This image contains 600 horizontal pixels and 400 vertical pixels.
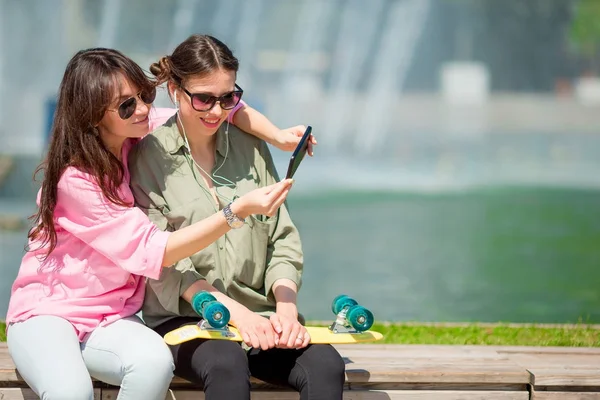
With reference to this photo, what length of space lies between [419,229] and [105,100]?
22.1ft

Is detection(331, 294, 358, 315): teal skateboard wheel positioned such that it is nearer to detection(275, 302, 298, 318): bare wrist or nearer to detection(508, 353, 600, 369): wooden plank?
detection(275, 302, 298, 318): bare wrist

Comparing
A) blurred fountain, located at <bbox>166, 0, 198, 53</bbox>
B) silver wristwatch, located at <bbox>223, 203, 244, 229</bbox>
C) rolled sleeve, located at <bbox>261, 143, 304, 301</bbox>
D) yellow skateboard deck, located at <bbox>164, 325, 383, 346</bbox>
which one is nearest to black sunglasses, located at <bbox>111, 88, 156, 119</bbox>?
silver wristwatch, located at <bbox>223, 203, 244, 229</bbox>

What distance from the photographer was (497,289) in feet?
22.2

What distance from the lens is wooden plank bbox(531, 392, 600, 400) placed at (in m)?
2.91

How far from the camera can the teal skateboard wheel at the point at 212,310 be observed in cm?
263

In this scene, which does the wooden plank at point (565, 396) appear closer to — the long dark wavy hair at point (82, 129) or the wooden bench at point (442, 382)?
the wooden bench at point (442, 382)

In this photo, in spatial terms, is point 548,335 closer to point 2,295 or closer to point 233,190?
point 233,190

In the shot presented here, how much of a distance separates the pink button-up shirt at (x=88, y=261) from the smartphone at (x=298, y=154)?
1.36 feet

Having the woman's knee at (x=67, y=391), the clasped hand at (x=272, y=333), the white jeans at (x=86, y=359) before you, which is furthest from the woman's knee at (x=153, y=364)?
the clasped hand at (x=272, y=333)

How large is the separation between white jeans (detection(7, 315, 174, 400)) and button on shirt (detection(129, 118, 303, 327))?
0.61ft

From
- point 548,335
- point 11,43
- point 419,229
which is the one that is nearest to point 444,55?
point 11,43

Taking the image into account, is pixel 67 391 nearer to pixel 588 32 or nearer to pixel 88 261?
pixel 88 261

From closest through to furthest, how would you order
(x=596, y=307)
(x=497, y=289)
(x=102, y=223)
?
1. (x=102, y=223)
2. (x=596, y=307)
3. (x=497, y=289)

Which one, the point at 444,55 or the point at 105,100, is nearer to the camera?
the point at 105,100
